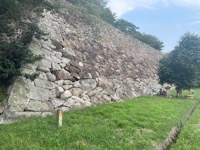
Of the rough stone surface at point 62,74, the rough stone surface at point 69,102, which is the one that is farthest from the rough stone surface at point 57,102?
the rough stone surface at point 62,74

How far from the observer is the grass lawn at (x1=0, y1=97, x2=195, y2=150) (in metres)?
6.72

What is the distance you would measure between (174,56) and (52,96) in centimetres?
1173

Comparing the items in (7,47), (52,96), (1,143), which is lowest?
(1,143)

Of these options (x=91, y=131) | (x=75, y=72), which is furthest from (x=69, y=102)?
(x=91, y=131)

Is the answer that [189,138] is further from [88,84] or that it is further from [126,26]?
[126,26]

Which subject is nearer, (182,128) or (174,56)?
(182,128)

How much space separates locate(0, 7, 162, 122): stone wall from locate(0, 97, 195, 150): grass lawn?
759 mm

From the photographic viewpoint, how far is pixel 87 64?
13.3m

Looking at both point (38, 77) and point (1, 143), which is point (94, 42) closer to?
point (38, 77)

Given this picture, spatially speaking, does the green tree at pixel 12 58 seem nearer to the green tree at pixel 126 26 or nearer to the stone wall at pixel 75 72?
the stone wall at pixel 75 72

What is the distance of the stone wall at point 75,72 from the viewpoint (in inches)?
371

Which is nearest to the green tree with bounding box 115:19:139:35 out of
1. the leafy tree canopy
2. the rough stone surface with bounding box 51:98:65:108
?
the leafy tree canopy

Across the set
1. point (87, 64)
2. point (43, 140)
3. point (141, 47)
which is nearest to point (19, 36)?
point (87, 64)

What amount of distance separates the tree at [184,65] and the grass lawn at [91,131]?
876 cm
